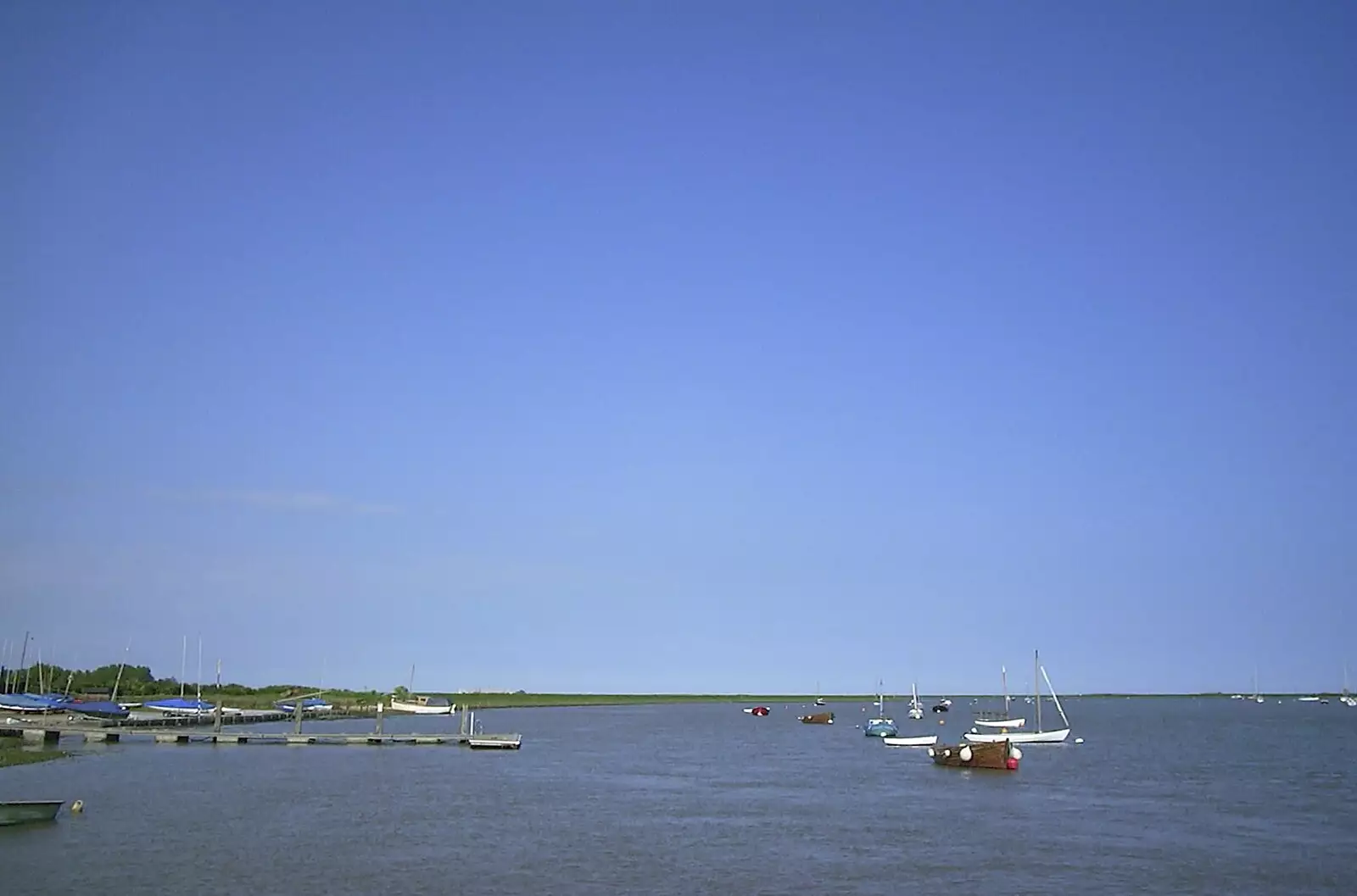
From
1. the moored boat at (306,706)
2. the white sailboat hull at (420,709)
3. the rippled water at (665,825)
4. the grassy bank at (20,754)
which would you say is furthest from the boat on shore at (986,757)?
the white sailboat hull at (420,709)

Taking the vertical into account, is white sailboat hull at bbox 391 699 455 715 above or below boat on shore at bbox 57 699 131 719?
below

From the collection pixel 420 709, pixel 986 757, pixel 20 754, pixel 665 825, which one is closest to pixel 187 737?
pixel 20 754

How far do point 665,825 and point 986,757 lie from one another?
33.2m

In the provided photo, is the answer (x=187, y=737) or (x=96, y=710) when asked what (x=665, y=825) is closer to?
(x=187, y=737)

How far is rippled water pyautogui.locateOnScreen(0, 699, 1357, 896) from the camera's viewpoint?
109ft

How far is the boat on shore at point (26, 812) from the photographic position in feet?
124

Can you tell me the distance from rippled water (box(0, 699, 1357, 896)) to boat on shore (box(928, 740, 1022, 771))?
140 centimetres

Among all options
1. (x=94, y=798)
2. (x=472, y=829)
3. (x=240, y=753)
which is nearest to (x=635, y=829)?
(x=472, y=829)

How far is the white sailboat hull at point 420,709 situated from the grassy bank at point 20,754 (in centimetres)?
8347

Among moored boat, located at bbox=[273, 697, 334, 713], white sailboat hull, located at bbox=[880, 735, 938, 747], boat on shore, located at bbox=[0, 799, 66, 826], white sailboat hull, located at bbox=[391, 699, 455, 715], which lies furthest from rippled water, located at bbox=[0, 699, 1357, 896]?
white sailboat hull, located at bbox=[391, 699, 455, 715]

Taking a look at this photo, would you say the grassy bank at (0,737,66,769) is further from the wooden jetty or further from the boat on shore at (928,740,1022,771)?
the boat on shore at (928,740,1022,771)

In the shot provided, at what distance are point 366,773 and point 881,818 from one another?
94.9ft

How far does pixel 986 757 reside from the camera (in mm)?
71750

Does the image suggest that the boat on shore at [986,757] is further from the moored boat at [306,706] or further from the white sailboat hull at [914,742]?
the moored boat at [306,706]
